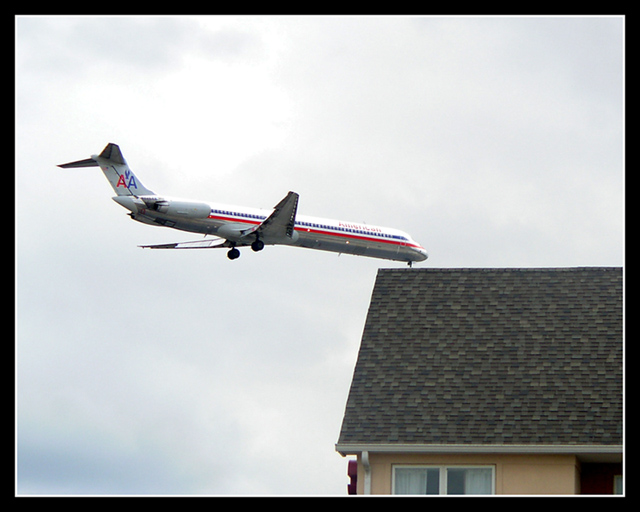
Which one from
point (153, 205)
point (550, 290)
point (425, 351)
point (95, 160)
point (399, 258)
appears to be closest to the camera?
point (425, 351)

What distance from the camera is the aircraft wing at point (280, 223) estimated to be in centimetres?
4047

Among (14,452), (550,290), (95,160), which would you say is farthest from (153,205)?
(14,452)

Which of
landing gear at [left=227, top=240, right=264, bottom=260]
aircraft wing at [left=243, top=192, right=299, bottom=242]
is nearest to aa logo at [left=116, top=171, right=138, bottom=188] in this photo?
aircraft wing at [left=243, top=192, right=299, bottom=242]

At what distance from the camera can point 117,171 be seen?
41.7m

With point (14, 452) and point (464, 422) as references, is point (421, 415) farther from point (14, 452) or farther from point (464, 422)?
point (14, 452)

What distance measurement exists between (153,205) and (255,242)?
5397 millimetres

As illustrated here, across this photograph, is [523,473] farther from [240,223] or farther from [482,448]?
[240,223]

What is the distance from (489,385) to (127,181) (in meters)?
25.8

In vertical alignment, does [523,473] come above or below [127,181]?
below

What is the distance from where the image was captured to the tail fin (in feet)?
136

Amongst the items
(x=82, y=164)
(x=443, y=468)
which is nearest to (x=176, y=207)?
(x=82, y=164)

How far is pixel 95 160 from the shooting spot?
41.8m

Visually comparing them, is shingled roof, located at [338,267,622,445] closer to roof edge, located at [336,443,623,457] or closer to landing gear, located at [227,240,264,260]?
roof edge, located at [336,443,623,457]
